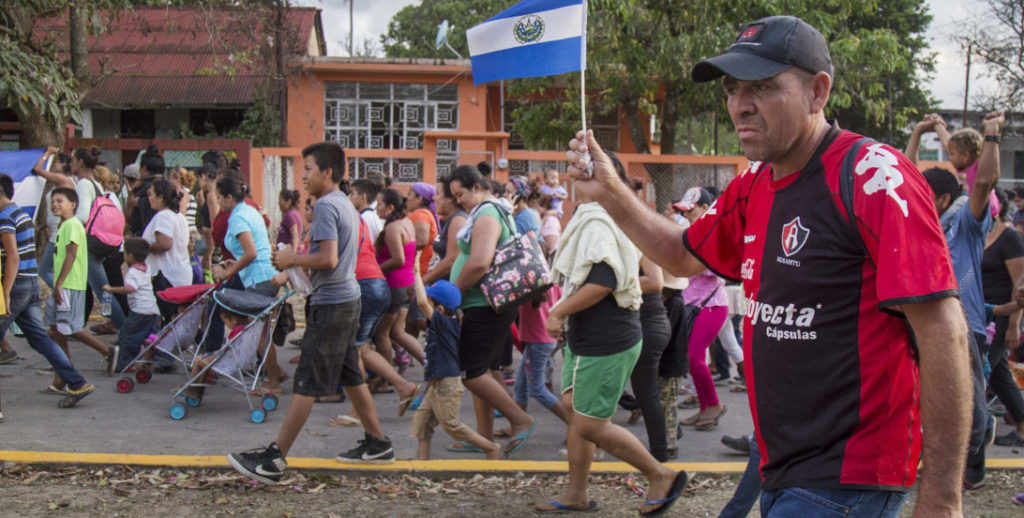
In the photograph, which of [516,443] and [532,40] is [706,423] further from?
[532,40]

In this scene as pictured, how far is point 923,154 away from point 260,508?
34.5 meters

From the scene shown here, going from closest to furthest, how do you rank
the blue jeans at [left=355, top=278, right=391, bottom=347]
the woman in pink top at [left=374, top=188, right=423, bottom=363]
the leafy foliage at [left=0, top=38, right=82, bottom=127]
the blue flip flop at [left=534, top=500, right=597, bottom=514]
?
the blue flip flop at [left=534, top=500, right=597, bottom=514], the blue jeans at [left=355, top=278, right=391, bottom=347], the woman in pink top at [left=374, top=188, right=423, bottom=363], the leafy foliage at [left=0, top=38, right=82, bottom=127]

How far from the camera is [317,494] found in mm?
5340

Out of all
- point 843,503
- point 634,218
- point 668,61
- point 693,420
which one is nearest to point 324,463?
point 693,420

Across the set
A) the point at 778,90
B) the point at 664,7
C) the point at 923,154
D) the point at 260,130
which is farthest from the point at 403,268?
the point at 923,154

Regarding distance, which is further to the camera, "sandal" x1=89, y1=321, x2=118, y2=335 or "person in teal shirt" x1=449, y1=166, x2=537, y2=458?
"sandal" x1=89, y1=321, x2=118, y2=335

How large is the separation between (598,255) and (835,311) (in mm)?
2734

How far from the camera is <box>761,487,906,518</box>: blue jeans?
2.23 metres

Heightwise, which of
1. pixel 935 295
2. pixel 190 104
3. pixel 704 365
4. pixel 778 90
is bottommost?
pixel 704 365

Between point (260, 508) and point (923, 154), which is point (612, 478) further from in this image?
point (923, 154)

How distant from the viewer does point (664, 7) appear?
18.4m

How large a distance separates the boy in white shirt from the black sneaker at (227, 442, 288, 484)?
120 inches

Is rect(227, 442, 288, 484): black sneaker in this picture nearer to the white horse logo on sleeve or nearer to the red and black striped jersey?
the red and black striped jersey

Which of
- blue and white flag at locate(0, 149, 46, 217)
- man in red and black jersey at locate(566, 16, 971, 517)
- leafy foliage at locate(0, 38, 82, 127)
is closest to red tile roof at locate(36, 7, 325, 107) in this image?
leafy foliage at locate(0, 38, 82, 127)
